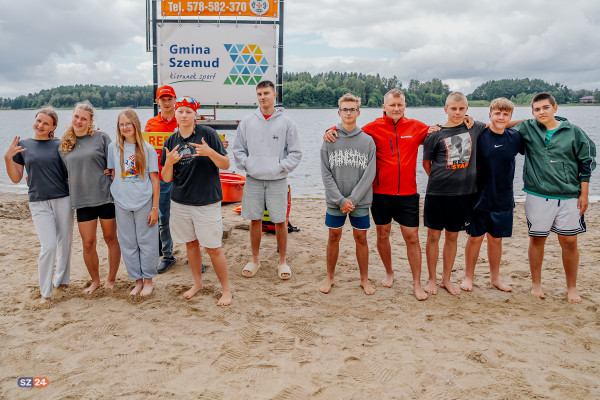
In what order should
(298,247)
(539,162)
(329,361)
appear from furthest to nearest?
1. (298,247)
2. (539,162)
3. (329,361)

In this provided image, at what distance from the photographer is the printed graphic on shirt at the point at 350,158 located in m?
4.48

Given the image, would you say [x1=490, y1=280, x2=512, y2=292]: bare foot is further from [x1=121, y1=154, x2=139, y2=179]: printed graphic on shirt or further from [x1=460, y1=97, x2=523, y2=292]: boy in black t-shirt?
[x1=121, y1=154, x2=139, y2=179]: printed graphic on shirt

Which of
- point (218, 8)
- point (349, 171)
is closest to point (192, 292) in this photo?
point (349, 171)

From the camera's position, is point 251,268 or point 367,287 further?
point 251,268

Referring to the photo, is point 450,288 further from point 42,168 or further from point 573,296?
point 42,168

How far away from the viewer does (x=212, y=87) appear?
6.87 m

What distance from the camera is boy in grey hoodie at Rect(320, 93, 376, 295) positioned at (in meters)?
4.45

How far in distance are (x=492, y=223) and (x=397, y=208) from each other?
3.52 feet

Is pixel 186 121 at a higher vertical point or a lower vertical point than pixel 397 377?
higher

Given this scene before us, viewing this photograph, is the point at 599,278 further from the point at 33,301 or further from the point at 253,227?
the point at 33,301

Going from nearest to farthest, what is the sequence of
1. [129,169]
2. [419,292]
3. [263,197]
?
[129,169], [419,292], [263,197]

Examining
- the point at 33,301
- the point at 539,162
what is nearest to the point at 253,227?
the point at 33,301

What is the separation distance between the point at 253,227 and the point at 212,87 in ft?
9.16

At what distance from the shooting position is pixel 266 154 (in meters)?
5.04
